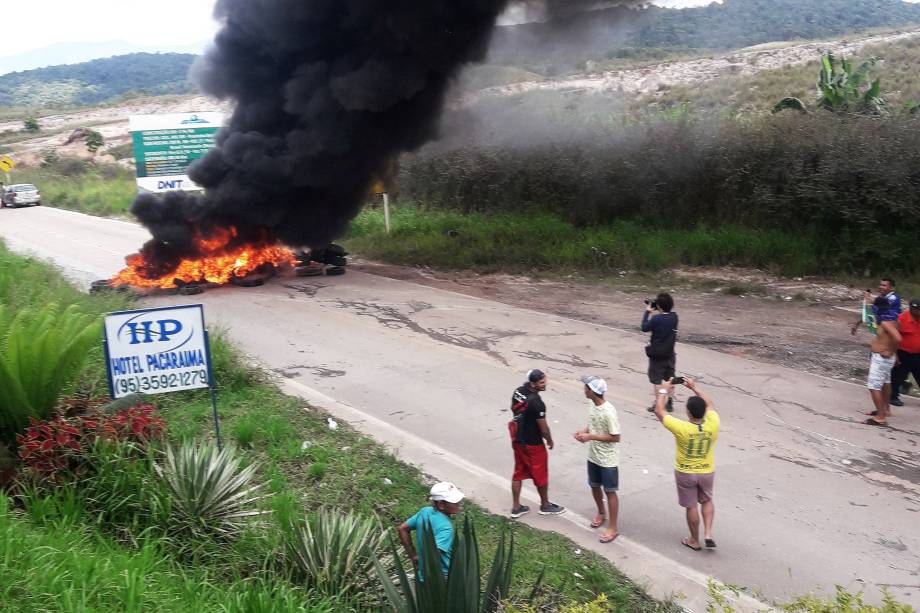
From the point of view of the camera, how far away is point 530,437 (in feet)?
20.2

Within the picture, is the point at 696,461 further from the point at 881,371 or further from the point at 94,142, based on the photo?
the point at 94,142

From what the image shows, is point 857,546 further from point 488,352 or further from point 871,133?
point 871,133

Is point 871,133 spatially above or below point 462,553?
above

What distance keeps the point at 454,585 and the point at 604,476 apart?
2281mm

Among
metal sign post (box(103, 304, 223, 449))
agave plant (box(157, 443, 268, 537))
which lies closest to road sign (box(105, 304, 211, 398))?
metal sign post (box(103, 304, 223, 449))

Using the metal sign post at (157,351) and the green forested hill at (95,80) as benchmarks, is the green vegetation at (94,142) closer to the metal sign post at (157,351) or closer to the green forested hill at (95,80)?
the metal sign post at (157,351)

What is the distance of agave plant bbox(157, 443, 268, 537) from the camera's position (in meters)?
5.27

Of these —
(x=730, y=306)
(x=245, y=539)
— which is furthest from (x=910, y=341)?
(x=245, y=539)

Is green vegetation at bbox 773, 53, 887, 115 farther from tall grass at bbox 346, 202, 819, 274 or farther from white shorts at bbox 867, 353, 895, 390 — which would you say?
white shorts at bbox 867, 353, 895, 390

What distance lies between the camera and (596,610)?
353 centimetres

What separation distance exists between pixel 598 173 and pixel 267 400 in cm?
1096

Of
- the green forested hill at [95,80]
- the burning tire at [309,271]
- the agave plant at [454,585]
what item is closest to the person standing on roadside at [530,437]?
the agave plant at [454,585]

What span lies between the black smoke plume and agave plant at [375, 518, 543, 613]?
39.2ft

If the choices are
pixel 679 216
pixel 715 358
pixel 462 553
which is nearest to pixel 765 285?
pixel 679 216
